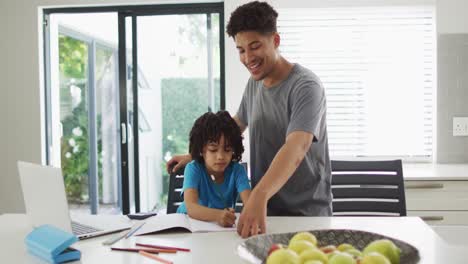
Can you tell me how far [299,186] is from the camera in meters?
1.86

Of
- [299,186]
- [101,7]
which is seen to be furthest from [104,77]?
[299,186]

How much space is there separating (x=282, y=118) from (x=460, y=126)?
2.12m

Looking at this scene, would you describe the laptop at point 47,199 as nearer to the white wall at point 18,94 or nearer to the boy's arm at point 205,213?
the boy's arm at point 205,213

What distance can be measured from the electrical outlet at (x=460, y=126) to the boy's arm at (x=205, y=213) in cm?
237

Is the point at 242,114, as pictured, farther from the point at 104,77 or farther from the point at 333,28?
the point at 104,77

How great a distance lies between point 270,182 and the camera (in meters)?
1.49

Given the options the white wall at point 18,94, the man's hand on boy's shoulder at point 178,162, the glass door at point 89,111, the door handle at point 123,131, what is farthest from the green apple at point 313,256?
the glass door at point 89,111

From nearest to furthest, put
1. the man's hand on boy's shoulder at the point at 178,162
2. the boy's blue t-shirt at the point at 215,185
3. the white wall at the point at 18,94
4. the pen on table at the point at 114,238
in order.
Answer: the pen on table at the point at 114,238, the boy's blue t-shirt at the point at 215,185, the man's hand on boy's shoulder at the point at 178,162, the white wall at the point at 18,94

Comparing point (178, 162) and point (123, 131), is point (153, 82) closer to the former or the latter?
point (123, 131)

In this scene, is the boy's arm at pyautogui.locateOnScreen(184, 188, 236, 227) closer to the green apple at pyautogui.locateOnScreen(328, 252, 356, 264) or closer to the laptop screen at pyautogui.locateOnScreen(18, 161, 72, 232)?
the laptop screen at pyautogui.locateOnScreen(18, 161, 72, 232)

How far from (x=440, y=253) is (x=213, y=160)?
2.92 ft

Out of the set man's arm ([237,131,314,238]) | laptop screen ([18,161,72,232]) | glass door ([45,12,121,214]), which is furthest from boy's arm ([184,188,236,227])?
glass door ([45,12,121,214])

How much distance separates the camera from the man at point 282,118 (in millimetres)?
1660

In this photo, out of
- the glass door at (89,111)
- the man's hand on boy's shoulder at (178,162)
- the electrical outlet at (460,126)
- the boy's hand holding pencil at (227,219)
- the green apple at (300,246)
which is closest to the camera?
the green apple at (300,246)
